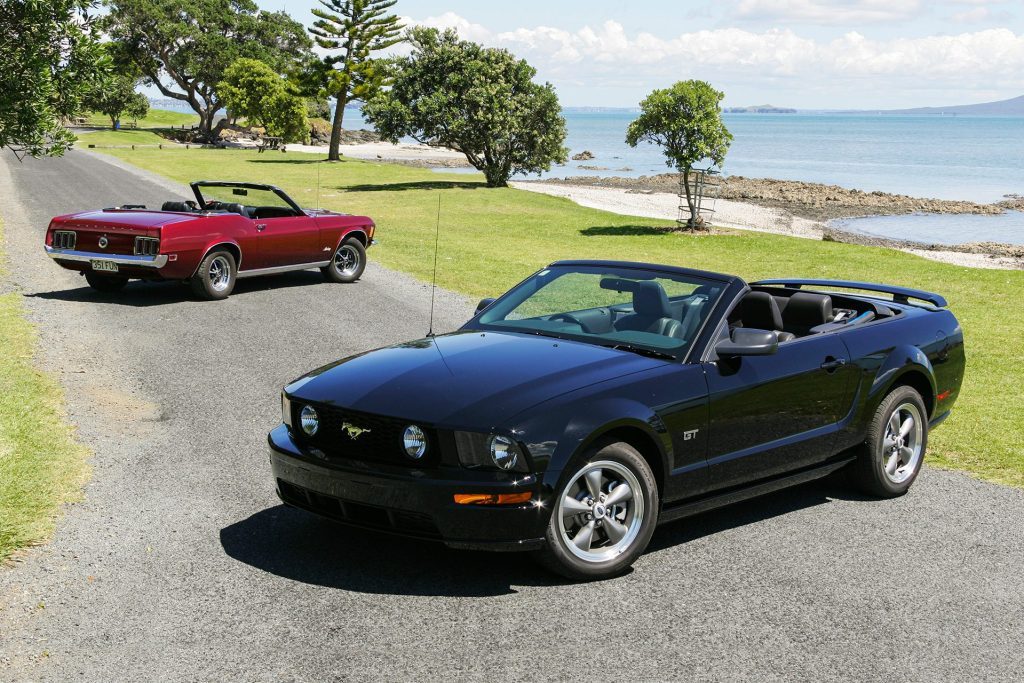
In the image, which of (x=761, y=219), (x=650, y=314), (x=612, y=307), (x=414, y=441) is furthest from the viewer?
(x=761, y=219)

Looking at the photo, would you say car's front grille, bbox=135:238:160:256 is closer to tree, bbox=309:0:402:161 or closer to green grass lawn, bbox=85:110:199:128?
tree, bbox=309:0:402:161

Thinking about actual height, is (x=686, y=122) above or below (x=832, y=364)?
above

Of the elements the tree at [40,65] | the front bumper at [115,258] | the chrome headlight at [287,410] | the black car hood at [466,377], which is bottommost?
the front bumper at [115,258]

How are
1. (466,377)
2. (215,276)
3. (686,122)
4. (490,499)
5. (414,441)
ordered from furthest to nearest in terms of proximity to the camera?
(686,122), (215,276), (466,377), (414,441), (490,499)

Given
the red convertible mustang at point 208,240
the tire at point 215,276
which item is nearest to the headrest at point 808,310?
the red convertible mustang at point 208,240

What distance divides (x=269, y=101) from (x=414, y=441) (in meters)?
71.7

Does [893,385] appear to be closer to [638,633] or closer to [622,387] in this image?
[622,387]

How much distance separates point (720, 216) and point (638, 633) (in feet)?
122

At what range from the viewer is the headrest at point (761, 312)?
6324mm

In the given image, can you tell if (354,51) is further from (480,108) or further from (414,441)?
(414,441)

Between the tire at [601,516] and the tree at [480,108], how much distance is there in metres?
39.2

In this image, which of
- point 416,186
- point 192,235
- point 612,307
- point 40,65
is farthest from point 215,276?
point 416,186

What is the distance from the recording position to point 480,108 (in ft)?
144

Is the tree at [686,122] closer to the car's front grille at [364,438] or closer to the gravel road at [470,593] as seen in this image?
the gravel road at [470,593]
